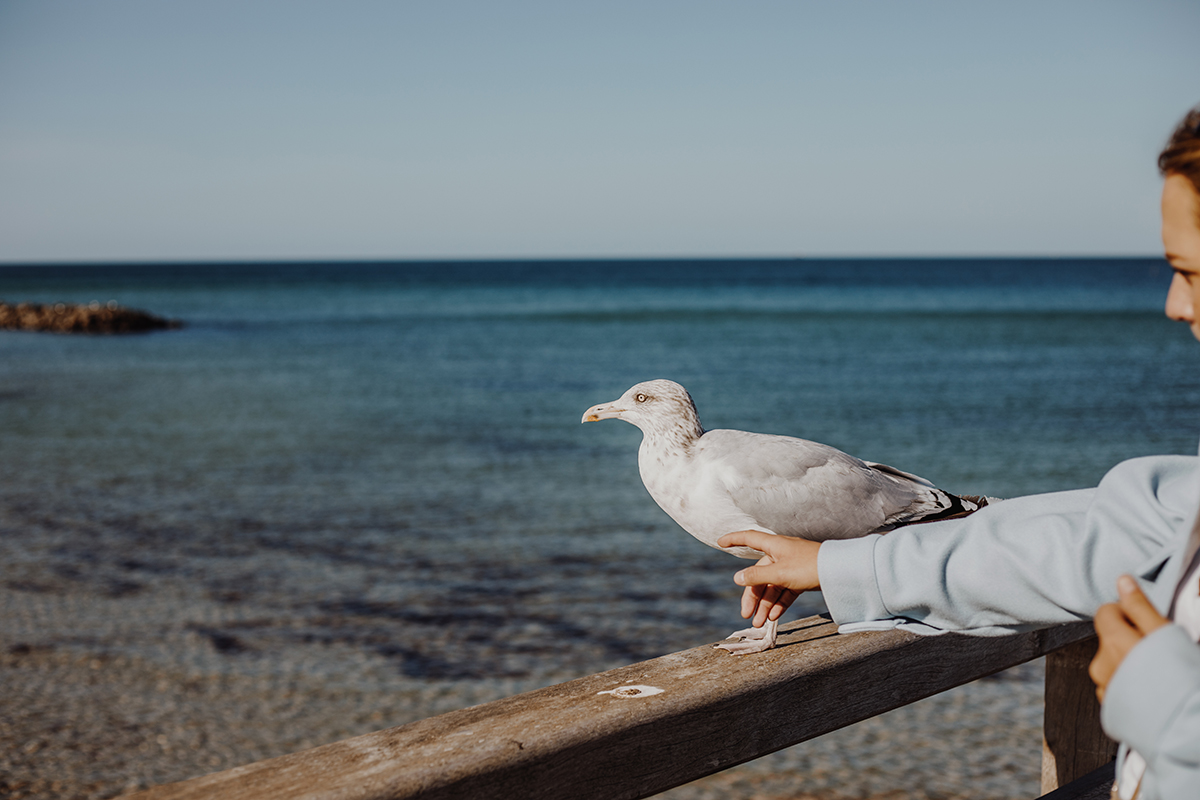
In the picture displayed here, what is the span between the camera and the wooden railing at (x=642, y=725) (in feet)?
4.29

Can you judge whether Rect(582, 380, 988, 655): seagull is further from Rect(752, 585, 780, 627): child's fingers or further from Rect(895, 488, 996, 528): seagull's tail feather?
Rect(752, 585, 780, 627): child's fingers

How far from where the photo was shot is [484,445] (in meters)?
14.3

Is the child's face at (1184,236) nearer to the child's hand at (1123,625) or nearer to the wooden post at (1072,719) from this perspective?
the child's hand at (1123,625)

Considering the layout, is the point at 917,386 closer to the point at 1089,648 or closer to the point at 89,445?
the point at 89,445

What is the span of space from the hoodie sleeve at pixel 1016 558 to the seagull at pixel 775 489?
0.72m

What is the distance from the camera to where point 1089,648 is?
228 centimetres

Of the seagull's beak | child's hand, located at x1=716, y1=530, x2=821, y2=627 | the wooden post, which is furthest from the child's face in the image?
the seagull's beak

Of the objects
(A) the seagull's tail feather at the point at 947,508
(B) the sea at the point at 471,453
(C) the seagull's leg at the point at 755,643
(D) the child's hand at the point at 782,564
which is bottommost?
(B) the sea at the point at 471,453

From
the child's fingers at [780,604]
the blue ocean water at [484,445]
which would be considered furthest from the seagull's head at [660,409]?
the blue ocean water at [484,445]

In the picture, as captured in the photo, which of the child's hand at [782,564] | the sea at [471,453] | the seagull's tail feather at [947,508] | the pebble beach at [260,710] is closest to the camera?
the child's hand at [782,564]

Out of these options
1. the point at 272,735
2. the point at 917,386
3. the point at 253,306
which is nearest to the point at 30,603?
the point at 272,735

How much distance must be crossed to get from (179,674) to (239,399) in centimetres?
1484

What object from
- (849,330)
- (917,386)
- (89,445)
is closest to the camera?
(89,445)

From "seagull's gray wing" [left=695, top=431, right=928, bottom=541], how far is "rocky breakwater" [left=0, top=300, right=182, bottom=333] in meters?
42.4
